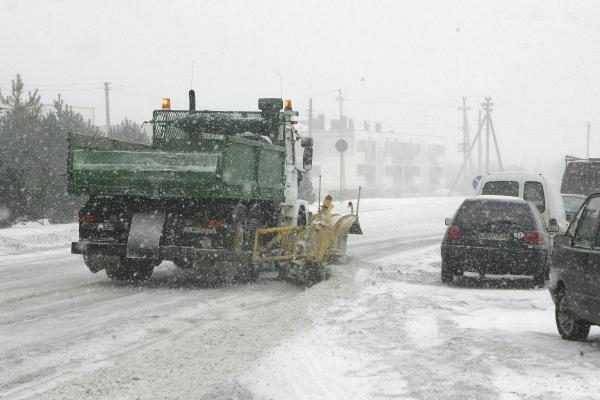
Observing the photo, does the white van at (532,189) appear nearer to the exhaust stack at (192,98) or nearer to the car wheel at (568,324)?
the exhaust stack at (192,98)

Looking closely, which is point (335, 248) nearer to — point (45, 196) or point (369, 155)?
point (45, 196)

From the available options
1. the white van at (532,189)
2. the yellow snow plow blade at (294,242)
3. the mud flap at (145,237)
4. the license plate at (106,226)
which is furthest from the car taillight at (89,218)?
the white van at (532,189)

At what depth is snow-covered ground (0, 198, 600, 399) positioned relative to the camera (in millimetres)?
6031

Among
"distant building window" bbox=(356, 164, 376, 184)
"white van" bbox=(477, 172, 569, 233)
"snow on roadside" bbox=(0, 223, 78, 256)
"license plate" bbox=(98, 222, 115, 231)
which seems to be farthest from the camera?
"distant building window" bbox=(356, 164, 376, 184)

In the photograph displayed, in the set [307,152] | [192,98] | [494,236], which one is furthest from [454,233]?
[192,98]

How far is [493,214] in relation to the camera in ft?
42.9

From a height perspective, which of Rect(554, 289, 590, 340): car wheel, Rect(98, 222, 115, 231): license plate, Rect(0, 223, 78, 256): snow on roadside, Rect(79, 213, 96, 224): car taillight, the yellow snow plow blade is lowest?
Rect(0, 223, 78, 256): snow on roadside

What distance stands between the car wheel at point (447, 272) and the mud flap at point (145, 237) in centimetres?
437

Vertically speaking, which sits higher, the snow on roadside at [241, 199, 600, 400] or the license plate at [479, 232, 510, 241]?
the license plate at [479, 232, 510, 241]

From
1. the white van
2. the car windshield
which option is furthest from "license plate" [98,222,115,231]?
the car windshield

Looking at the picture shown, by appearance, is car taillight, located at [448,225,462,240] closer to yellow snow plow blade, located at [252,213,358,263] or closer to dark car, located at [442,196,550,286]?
dark car, located at [442,196,550,286]

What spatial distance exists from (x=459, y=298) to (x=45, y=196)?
1670 centimetres

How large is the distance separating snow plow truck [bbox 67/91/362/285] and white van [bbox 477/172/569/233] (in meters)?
4.93

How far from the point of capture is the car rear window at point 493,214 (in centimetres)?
1288
